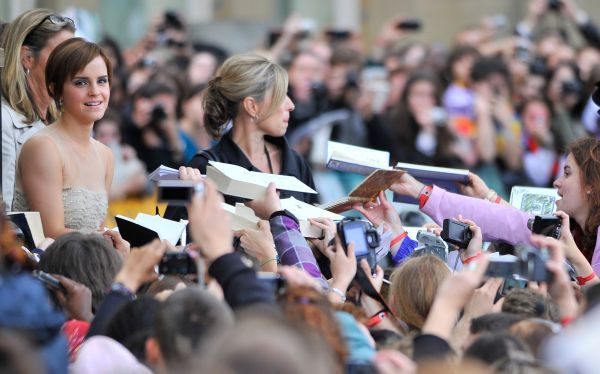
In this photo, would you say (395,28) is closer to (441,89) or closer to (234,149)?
(441,89)

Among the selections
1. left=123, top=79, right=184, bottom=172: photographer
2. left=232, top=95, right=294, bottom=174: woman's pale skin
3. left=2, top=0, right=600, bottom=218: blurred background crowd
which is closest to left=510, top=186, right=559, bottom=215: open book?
left=232, top=95, right=294, bottom=174: woman's pale skin

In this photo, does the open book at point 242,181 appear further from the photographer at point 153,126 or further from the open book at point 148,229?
the photographer at point 153,126

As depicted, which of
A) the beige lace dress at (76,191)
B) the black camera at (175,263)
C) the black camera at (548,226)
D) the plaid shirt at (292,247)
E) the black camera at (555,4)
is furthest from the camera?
the black camera at (555,4)

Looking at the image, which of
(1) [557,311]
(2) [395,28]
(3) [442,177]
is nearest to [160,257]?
(1) [557,311]

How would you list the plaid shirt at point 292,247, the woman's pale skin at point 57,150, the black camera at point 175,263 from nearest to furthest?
1. the black camera at point 175,263
2. the plaid shirt at point 292,247
3. the woman's pale skin at point 57,150

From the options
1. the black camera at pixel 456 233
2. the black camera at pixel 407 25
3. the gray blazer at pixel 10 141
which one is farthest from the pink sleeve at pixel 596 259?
the black camera at pixel 407 25

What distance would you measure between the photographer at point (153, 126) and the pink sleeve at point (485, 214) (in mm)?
3436

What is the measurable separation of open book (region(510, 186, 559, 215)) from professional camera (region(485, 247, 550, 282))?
1884 millimetres

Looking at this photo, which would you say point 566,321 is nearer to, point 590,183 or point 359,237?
point 359,237

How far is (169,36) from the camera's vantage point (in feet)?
38.3

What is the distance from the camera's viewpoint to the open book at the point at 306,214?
17.6 feet

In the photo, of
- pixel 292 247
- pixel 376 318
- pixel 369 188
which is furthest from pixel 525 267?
pixel 369 188

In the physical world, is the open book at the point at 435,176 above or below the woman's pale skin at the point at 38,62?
below

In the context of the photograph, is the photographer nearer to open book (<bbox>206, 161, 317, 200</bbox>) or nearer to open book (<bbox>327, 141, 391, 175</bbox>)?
open book (<bbox>327, 141, 391, 175</bbox>)
